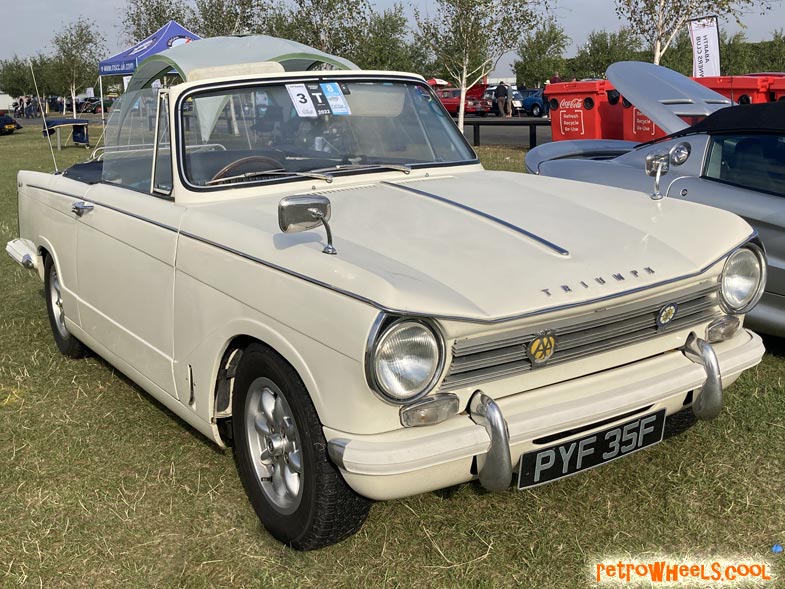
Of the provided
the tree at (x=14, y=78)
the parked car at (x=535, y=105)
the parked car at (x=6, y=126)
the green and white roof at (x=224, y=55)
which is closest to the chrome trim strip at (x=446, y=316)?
the green and white roof at (x=224, y=55)

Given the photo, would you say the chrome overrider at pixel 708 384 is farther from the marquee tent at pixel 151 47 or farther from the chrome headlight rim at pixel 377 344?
the marquee tent at pixel 151 47

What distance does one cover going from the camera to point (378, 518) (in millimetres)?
3027

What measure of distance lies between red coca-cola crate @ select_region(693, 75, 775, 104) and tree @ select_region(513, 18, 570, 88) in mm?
39440

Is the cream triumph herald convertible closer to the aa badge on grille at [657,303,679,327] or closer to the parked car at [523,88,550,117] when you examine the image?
the aa badge on grille at [657,303,679,327]

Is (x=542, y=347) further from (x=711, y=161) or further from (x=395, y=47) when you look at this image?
(x=395, y=47)

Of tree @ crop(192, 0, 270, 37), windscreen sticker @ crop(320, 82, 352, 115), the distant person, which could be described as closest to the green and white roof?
windscreen sticker @ crop(320, 82, 352, 115)

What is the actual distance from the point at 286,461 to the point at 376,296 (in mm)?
867

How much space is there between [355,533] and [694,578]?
3.77ft

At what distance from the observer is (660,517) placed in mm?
2996

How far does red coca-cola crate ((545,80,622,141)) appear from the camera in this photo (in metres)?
12.6

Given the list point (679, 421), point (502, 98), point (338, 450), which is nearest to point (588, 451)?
point (679, 421)

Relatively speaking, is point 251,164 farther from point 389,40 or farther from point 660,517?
point 389,40

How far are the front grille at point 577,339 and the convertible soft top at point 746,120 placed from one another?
201cm

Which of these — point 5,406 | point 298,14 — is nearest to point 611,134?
point 5,406
